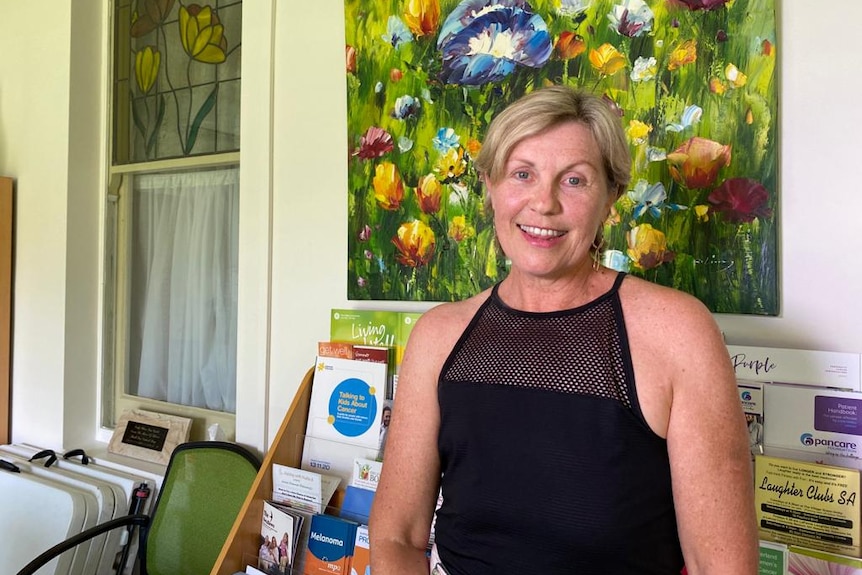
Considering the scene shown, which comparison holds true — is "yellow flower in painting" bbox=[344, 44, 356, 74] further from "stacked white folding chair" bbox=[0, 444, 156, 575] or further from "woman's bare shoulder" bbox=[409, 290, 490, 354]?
"stacked white folding chair" bbox=[0, 444, 156, 575]

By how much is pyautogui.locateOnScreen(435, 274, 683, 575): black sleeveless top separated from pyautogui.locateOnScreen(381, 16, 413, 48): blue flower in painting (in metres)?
1.02

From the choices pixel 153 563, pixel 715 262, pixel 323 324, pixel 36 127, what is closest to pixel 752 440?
pixel 715 262

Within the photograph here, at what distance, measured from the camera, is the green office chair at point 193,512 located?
192 cm

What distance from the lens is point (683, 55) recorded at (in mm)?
1294

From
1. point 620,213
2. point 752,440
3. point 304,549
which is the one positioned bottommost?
point 304,549

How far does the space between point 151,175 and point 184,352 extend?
794mm

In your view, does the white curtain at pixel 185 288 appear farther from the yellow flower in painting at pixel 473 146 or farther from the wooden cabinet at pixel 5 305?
the yellow flower in painting at pixel 473 146

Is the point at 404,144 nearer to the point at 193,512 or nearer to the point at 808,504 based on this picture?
the point at 808,504

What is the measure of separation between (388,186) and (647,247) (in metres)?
0.73

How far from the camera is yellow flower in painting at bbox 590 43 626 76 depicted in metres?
1.36

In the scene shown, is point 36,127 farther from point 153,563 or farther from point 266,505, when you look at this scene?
point 266,505

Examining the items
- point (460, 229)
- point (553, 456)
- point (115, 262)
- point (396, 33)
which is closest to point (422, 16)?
point (396, 33)

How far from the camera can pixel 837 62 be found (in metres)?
1.18

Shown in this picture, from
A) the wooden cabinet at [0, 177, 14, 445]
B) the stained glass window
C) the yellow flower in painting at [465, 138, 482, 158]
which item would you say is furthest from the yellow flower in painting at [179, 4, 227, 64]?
the yellow flower in painting at [465, 138, 482, 158]
